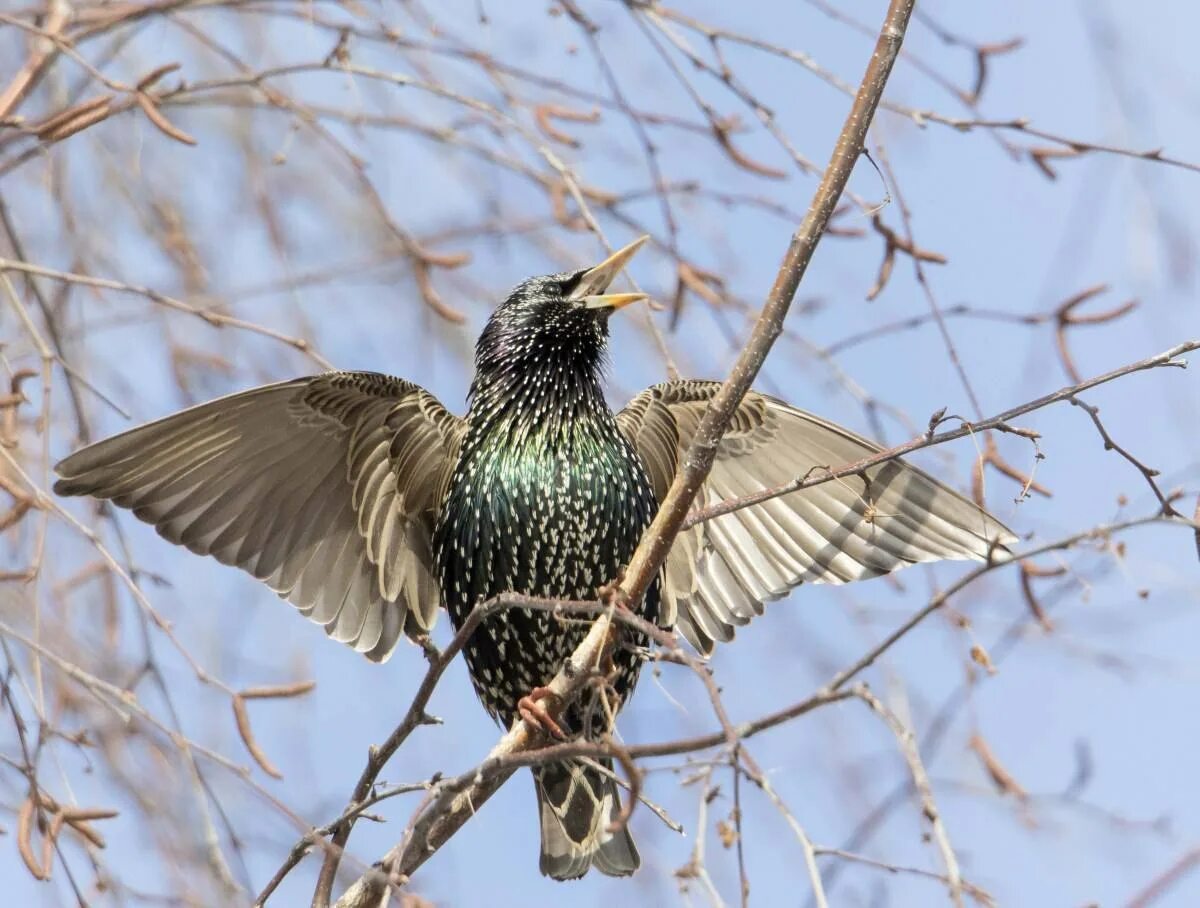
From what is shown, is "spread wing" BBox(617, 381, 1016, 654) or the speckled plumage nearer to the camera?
the speckled plumage

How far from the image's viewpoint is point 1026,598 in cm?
318

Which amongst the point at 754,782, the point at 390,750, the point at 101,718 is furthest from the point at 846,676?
the point at 101,718

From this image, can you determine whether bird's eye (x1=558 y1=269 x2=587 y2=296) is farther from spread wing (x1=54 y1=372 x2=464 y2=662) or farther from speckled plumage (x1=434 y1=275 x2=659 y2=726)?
spread wing (x1=54 y1=372 x2=464 y2=662)

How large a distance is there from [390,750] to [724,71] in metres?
1.88

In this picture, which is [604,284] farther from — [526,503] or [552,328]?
[526,503]

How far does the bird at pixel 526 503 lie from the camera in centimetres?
403

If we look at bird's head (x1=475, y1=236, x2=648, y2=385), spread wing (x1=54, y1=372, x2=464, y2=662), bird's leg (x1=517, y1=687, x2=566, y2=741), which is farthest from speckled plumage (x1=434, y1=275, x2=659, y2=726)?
bird's leg (x1=517, y1=687, x2=566, y2=741)

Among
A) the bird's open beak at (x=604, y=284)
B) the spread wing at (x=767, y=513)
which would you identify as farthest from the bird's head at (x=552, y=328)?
the spread wing at (x=767, y=513)

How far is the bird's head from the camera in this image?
4238 mm

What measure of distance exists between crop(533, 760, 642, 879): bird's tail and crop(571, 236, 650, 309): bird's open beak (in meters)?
1.21

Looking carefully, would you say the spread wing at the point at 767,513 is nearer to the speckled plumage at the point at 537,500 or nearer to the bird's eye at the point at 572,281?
the speckled plumage at the point at 537,500

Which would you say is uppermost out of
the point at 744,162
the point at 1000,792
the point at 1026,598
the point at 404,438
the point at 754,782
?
the point at 744,162

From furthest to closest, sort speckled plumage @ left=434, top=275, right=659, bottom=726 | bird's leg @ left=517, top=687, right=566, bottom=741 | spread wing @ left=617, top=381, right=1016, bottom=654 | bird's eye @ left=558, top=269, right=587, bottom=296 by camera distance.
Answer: bird's eye @ left=558, top=269, right=587, bottom=296 → spread wing @ left=617, top=381, right=1016, bottom=654 → speckled plumage @ left=434, top=275, right=659, bottom=726 → bird's leg @ left=517, top=687, right=566, bottom=741

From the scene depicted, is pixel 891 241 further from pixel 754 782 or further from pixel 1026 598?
pixel 754 782
